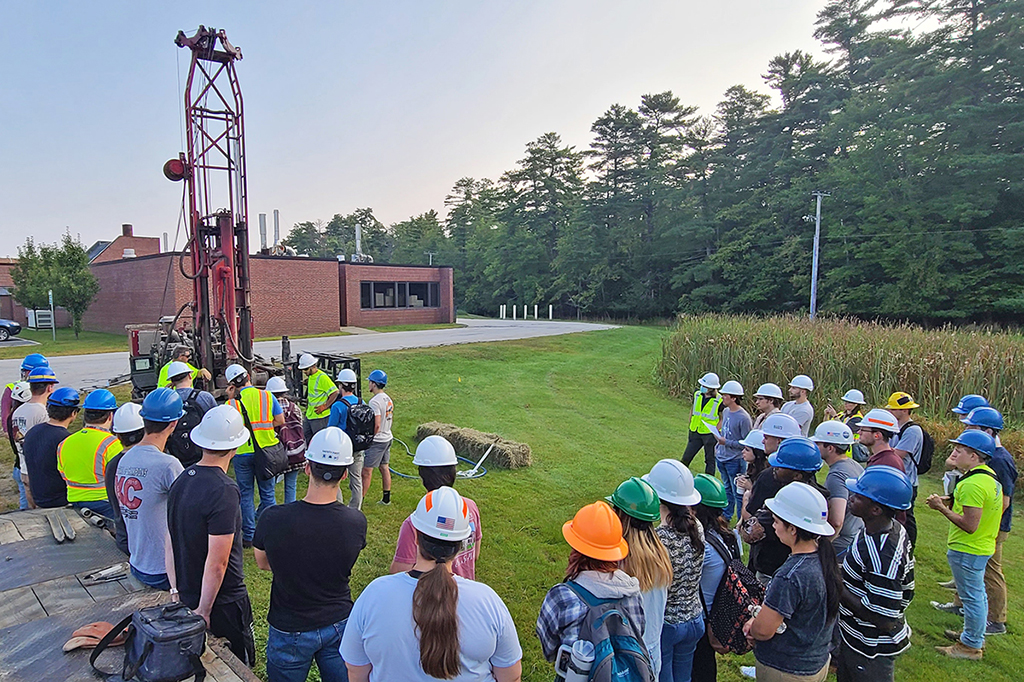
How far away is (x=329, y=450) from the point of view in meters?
2.80

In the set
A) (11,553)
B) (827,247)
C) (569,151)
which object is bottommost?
(11,553)

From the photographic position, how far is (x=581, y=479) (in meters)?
8.70

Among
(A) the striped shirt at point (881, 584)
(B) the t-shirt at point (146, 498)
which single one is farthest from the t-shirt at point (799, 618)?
(B) the t-shirt at point (146, 498)

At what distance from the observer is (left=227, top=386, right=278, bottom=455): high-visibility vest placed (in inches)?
219

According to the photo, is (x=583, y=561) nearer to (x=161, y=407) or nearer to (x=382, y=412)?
(x=161, y=407)

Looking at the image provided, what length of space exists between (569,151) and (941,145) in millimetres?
33387

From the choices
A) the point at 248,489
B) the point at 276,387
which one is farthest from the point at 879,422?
the point at 248,489

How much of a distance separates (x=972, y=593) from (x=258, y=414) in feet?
20.3

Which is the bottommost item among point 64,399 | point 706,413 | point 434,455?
point 706,413

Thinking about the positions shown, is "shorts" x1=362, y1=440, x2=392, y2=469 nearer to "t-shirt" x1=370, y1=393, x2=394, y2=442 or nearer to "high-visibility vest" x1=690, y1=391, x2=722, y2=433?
"t-shirt" x1=370, y1=393, x2=394, y2=442

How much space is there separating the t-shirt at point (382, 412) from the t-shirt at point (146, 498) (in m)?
3.24

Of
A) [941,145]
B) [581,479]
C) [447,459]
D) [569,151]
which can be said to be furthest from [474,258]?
[447,459]

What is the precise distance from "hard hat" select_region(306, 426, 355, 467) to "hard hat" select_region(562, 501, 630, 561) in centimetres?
112

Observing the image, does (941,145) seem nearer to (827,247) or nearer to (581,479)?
(827,247)
